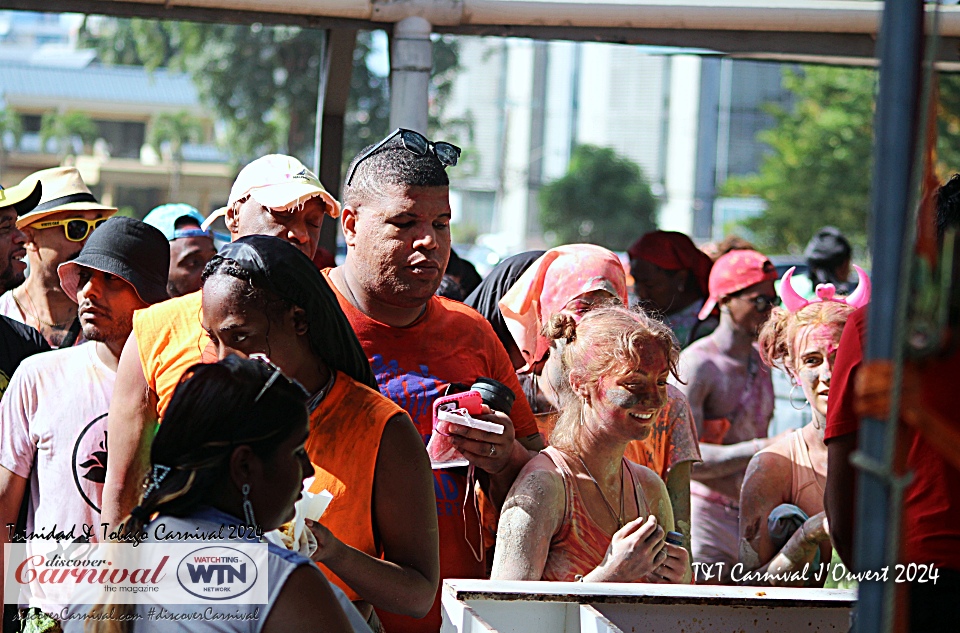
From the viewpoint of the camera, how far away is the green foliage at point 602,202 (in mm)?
49250

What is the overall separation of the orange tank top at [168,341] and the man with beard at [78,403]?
511 mm

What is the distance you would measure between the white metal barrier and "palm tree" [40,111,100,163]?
2377 inches

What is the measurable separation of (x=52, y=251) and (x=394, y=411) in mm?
2460

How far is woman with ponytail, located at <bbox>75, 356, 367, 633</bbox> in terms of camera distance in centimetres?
187

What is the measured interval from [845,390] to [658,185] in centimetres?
5976

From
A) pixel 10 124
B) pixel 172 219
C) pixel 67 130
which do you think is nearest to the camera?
pixel 172 219

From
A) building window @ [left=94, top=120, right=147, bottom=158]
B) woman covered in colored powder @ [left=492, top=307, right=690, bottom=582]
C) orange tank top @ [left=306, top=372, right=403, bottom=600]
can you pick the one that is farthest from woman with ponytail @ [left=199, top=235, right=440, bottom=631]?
building window @ [left=94, top=120, right=147, bottom=158]

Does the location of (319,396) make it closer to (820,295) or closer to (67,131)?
(820,295)

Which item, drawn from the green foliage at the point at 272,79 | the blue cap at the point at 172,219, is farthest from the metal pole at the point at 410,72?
the green foliage at the point at 272,79

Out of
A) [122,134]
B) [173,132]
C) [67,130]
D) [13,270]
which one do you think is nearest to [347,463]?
[13,270]

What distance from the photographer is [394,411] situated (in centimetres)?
242

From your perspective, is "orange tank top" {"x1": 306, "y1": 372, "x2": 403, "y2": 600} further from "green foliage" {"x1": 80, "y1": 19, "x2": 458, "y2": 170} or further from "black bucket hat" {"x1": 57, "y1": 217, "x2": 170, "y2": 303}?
"green foliage" {"x1": 80, "y1": 19, "x2": 458, "y2": 170}

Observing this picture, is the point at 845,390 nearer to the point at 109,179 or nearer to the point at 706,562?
the point at 706,562

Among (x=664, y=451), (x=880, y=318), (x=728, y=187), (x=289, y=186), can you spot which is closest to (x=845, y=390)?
(x=880, y=318)
